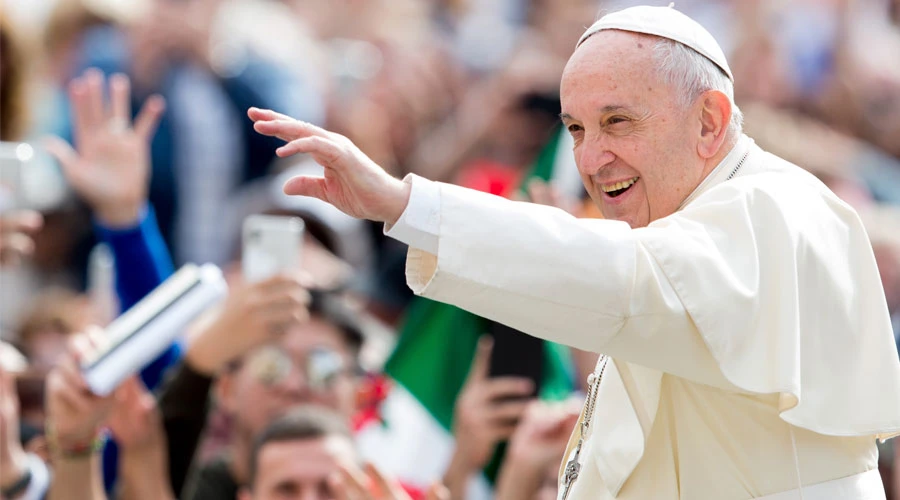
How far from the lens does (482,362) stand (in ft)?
19.0

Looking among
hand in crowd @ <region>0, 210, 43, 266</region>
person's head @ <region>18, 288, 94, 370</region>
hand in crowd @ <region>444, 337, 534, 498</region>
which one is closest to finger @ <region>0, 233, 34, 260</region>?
hand in crowd @ <region>0, 210, 43, 266</region>

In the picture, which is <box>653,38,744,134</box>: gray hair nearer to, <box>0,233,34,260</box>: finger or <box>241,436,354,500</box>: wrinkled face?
<box>241,436,354,500</box>: wrinkled face

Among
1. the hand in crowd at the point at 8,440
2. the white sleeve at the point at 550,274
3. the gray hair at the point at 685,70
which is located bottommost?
the hand in crowd at the point at 8,440

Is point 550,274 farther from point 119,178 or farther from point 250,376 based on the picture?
point 119,178

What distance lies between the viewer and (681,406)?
298 centimetres

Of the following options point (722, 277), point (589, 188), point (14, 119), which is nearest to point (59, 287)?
point (14, 119)

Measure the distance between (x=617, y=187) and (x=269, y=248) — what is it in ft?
7.93

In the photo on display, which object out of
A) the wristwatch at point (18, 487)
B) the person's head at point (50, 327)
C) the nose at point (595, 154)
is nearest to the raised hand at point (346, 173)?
the nose at point (595, 154)

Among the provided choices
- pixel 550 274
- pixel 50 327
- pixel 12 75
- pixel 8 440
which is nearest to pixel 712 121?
pixel 550 274

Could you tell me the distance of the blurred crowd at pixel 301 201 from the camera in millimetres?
5348

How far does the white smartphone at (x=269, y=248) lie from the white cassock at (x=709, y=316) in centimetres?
229

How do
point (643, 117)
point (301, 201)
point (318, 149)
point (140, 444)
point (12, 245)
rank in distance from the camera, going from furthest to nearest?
point (301, 201)
point (140, 444)
point (12, 245)
point (643, 117)
point (318, 149)

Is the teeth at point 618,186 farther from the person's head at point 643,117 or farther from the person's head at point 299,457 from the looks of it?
the person's head at point 299,457

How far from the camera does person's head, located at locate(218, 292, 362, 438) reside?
19.3 feet
